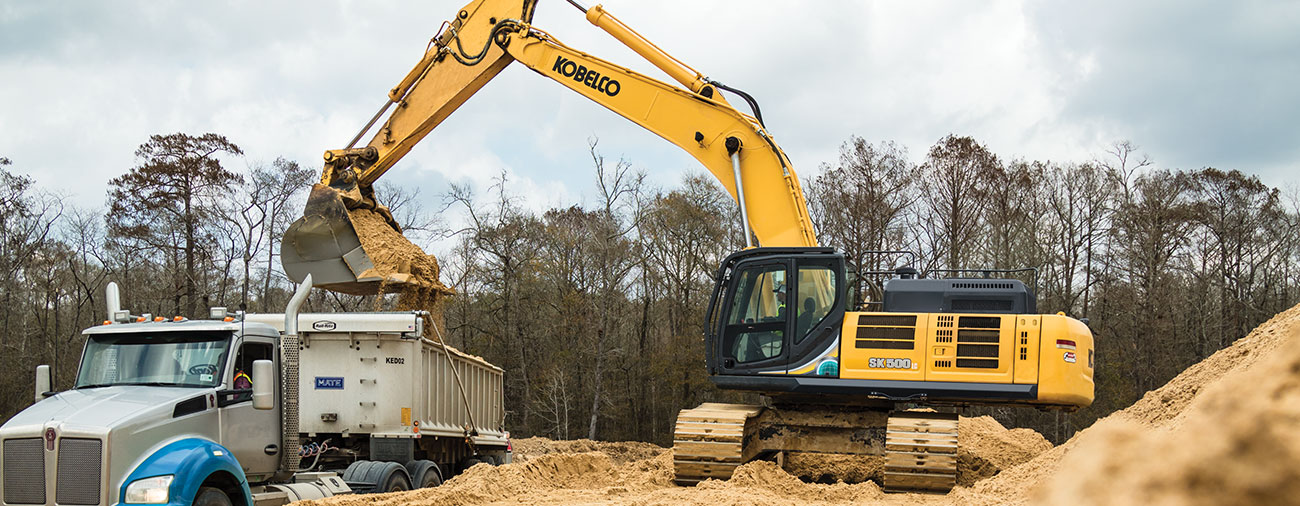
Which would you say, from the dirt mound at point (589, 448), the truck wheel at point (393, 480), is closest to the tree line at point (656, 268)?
the dirt mound at point (589, 448)

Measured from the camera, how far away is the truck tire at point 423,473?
1258 centimetres

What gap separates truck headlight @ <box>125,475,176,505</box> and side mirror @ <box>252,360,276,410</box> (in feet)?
3.46

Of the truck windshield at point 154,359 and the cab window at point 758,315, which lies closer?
the truck windshield at point 154,359

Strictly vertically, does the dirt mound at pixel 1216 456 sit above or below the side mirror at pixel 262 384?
above

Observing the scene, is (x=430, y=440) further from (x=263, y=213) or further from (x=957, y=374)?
(x=263, y=213)

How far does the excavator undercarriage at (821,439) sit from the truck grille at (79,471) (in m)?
5.68

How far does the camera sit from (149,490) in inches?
313

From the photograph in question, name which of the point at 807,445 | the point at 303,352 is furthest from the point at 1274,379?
the point at 303,352

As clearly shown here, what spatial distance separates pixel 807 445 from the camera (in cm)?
1211

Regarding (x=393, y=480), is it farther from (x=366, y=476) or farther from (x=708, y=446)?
(x=708, y=446)

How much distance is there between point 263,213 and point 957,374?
105ft

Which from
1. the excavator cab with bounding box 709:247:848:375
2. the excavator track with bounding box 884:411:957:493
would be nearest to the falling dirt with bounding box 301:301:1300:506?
the excavator track with bounding box 884:411:957:493

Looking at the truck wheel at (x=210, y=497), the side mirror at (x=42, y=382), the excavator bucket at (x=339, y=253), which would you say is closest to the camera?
the truck wheel at (x=210, y=497)

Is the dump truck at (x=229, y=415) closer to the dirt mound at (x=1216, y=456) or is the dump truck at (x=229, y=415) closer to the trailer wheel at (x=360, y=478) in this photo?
the trailer wheel at (x=360, y=478)
